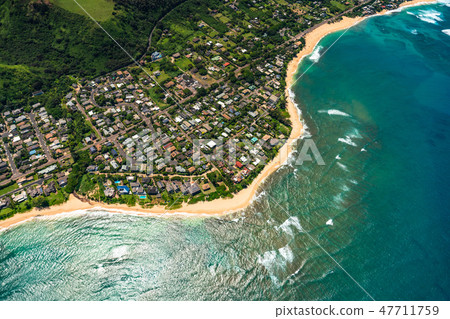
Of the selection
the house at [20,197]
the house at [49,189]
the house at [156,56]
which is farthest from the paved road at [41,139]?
the house at [156,56]

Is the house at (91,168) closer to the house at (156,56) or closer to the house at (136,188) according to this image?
the house at (136,188)

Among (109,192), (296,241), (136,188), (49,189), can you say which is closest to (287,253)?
(296,241)

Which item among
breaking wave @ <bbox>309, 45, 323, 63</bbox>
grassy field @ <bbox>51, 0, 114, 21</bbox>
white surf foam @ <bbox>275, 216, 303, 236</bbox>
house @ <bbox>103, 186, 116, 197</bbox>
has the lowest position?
white surf foam @ <bbox>275, 216, 303, 236</bbox>

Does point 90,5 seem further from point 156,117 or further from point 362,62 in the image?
point 362,62

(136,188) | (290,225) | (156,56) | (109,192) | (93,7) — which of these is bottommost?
(290,225)

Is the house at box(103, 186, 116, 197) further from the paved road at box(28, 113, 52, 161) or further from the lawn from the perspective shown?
the lawn

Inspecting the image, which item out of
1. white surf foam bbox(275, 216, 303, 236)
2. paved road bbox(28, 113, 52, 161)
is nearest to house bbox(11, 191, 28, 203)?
paved road bbox(28, 113, 52, 161)

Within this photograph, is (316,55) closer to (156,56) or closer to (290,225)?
(156,56)
